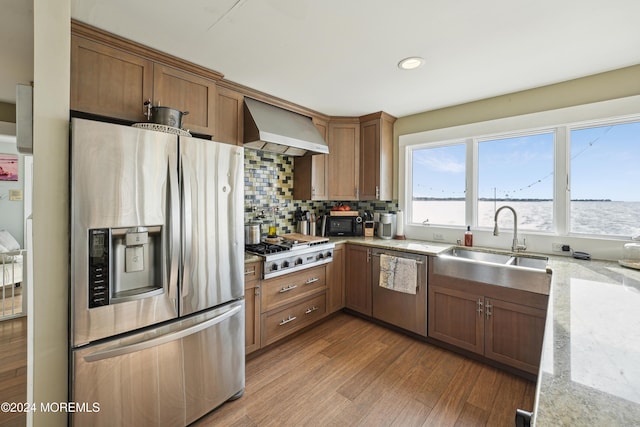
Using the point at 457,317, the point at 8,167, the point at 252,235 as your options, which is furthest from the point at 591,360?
the point at 8,167

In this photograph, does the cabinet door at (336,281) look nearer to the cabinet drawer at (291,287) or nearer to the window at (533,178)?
the cabinet drawer at (291,287)

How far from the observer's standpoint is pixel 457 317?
2.36 meters

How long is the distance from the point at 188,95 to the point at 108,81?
1.62 feet

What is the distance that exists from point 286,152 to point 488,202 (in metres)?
2.28

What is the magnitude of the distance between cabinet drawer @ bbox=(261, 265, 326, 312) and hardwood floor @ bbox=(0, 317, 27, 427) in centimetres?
164

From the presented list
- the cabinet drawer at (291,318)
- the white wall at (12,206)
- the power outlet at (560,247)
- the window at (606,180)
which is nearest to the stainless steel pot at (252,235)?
the cabinet drawer at (291,318)

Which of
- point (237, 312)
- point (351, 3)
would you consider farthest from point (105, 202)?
point (351, 3)

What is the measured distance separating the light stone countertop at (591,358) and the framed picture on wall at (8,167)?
223 inches

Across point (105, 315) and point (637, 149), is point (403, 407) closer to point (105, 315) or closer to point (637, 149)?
point (105, 315)

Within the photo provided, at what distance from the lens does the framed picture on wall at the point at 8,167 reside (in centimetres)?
357

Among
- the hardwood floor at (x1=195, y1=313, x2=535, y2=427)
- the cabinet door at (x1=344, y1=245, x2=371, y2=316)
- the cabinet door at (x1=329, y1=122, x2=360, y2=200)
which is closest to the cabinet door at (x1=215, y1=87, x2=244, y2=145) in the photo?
the cabinet door at (x1=329, y1=122, x2=360, y2=200)

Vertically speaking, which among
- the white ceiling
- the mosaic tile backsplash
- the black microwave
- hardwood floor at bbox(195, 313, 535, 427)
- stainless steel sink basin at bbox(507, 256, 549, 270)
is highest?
the white ceiling

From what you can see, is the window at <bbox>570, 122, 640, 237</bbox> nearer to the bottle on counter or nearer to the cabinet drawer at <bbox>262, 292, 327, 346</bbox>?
the bottle on counter

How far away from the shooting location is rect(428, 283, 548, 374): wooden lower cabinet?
199cm
